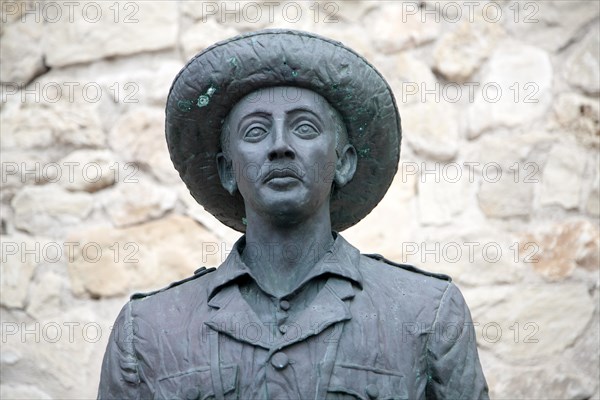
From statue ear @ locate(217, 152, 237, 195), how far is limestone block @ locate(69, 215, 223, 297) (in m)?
2.06

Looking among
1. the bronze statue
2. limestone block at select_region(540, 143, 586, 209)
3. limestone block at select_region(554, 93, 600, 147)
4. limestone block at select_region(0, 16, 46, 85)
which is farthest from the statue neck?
limestone block at select_region(0, 16, 46, 85)

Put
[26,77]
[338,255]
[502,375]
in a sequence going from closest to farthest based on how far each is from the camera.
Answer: [338,255] < [502,375] < [26,77]

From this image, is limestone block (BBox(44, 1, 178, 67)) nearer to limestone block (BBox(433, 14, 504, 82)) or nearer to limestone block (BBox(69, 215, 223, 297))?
limestone block (BBox(69, 215, 223, 297))

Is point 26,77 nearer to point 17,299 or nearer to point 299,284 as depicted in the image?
point 17,299

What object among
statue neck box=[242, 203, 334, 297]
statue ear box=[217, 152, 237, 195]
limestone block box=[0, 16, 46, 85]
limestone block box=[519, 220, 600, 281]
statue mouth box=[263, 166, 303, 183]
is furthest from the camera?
limestone block box=[0, 16, 46, 85]

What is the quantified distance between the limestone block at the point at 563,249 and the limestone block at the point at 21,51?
2.15m

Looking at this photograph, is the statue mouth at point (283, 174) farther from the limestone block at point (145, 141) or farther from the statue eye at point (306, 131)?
the limestone block at point (145, 141)

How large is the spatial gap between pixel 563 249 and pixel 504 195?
0.32 metres

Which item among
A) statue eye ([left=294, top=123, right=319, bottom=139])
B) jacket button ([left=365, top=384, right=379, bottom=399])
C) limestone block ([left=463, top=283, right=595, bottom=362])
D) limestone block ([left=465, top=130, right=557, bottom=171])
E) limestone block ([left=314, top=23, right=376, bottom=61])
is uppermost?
statue eye ([left=294, top=123, right=319, bottom=139])

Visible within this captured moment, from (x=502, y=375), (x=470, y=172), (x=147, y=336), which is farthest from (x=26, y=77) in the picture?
(x=147, y=336)

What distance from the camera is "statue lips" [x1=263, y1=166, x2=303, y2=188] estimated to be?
3236 mm

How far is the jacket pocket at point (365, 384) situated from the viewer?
3.13 m

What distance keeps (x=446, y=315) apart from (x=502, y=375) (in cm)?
211

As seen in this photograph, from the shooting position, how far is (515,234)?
5.50m
